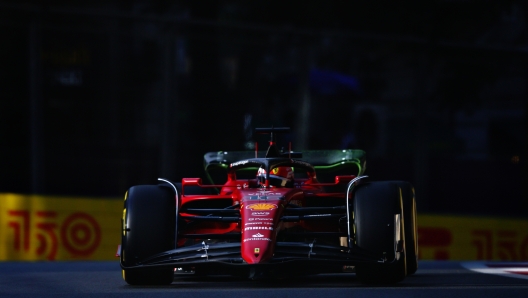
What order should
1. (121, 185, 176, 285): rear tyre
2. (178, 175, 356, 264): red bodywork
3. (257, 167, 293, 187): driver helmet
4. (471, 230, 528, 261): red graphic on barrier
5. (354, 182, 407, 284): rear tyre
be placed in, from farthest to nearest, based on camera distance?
1. (471, 230, 528, 261): red graphic on barrier
2. (257, 167, 293, 187): driver helmet
3. (121, 185, 176, 285): rear tyre
4. (354, 182, 407, 284): rear tyre
5. (178, 175, 356, 264): red bodywork

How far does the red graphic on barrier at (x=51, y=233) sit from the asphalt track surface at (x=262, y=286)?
293 cm

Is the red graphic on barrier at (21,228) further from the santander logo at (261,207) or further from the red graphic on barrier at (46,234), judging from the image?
the santander logo at (261,207)

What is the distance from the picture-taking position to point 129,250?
7168 mm

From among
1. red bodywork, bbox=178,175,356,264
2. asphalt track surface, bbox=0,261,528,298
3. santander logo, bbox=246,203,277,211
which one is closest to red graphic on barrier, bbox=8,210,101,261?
asphalt track surface, bbox=0,261,528,298

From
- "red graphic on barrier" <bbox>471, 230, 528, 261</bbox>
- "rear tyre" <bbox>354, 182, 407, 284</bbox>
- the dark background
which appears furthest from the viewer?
the dark background

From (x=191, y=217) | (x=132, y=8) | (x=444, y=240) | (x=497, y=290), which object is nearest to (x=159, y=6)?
(x=132, y=8)

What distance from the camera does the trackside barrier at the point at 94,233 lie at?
12531 mm

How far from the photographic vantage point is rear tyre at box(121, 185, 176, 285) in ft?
23.5

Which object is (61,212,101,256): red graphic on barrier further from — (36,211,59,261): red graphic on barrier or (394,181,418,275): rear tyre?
(394,181,418,275): rear tyre

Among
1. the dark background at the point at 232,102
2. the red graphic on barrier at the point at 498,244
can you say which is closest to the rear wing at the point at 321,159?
the red graphic on barrier at the point at 498,244

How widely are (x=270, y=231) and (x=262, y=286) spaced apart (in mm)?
597

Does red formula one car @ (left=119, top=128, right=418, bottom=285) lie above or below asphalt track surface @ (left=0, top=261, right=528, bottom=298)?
above

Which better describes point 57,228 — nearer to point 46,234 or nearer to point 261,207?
point 46,234

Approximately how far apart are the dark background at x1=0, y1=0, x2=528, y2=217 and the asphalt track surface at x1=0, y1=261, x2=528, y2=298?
4.08 metres
